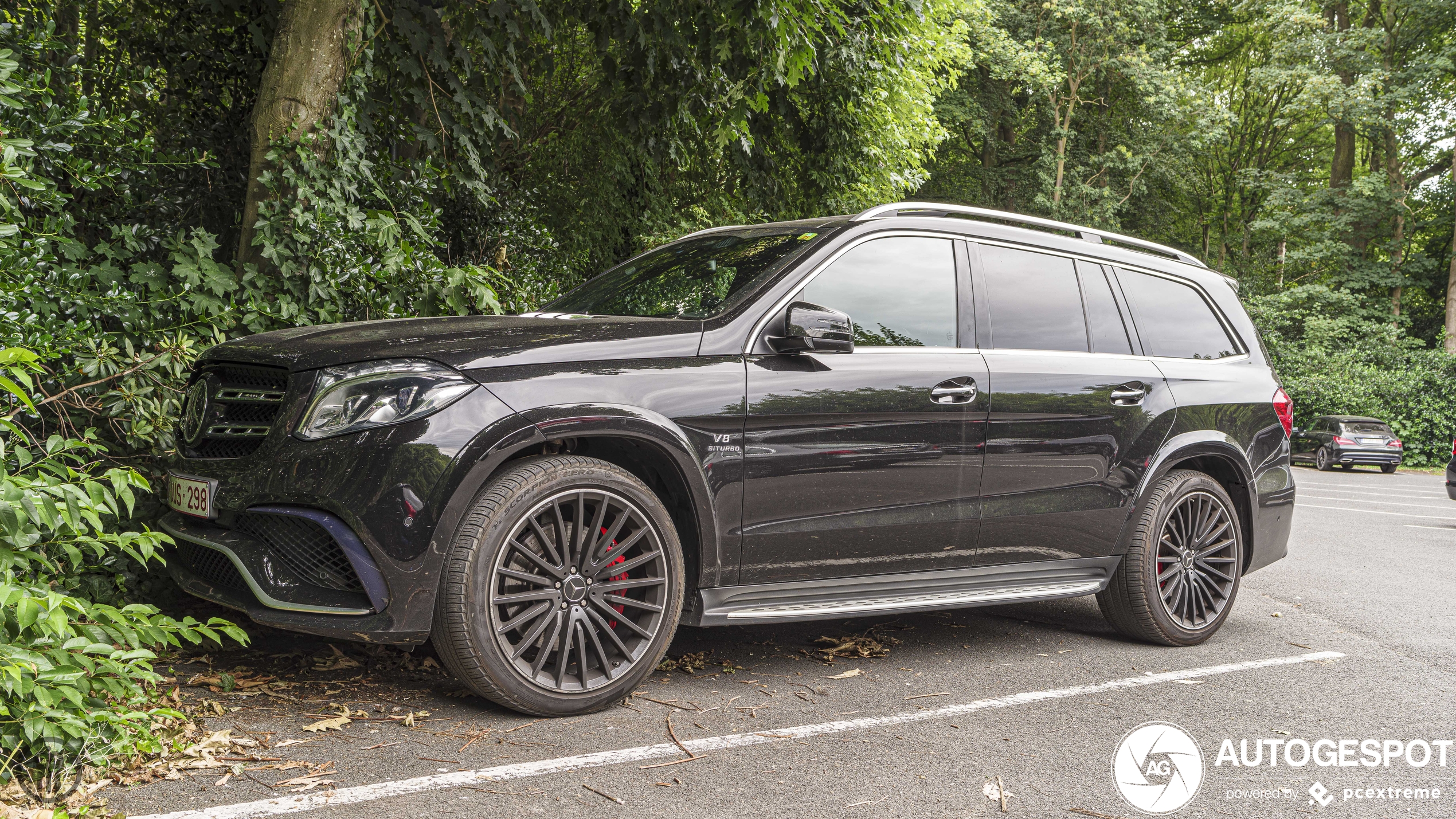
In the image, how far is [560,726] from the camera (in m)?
3.72

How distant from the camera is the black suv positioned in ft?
11.5

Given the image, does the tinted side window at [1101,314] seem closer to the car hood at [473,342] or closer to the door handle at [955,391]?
the door handle at [955,391]

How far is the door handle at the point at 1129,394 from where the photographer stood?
5121mm

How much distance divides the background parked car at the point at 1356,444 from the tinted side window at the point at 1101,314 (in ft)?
75.7

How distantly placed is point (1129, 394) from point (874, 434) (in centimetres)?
160

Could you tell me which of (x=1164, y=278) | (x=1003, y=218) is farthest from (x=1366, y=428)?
(x=1003, y=218)

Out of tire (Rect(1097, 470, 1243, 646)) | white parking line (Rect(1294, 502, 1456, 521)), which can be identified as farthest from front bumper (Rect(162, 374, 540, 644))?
white parking line (Rect(1294, 502, 1456, 521))

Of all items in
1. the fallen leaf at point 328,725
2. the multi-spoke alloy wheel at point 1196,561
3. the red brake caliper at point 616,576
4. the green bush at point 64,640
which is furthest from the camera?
the multi-spoke alloy wheel at point 1196,561

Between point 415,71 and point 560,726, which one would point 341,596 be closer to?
point 560,726

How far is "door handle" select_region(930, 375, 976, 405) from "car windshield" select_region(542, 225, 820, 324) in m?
0.83

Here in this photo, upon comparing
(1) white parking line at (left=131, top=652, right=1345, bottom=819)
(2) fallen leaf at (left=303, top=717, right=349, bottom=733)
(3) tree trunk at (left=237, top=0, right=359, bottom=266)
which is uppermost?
(3) tree trunk at (left=237, top=0, right=359, bottom=266)

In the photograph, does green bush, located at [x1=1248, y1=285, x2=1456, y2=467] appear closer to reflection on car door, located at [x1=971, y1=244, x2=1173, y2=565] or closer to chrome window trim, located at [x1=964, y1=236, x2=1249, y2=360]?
chrome window trim, located at [x1=964, y1=236, x2=1249, y2=360]

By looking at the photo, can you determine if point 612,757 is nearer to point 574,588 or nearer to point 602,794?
point 602,794

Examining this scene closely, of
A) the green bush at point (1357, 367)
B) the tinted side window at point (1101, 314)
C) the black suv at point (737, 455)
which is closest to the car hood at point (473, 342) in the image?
the black suv at point (737, 455)
